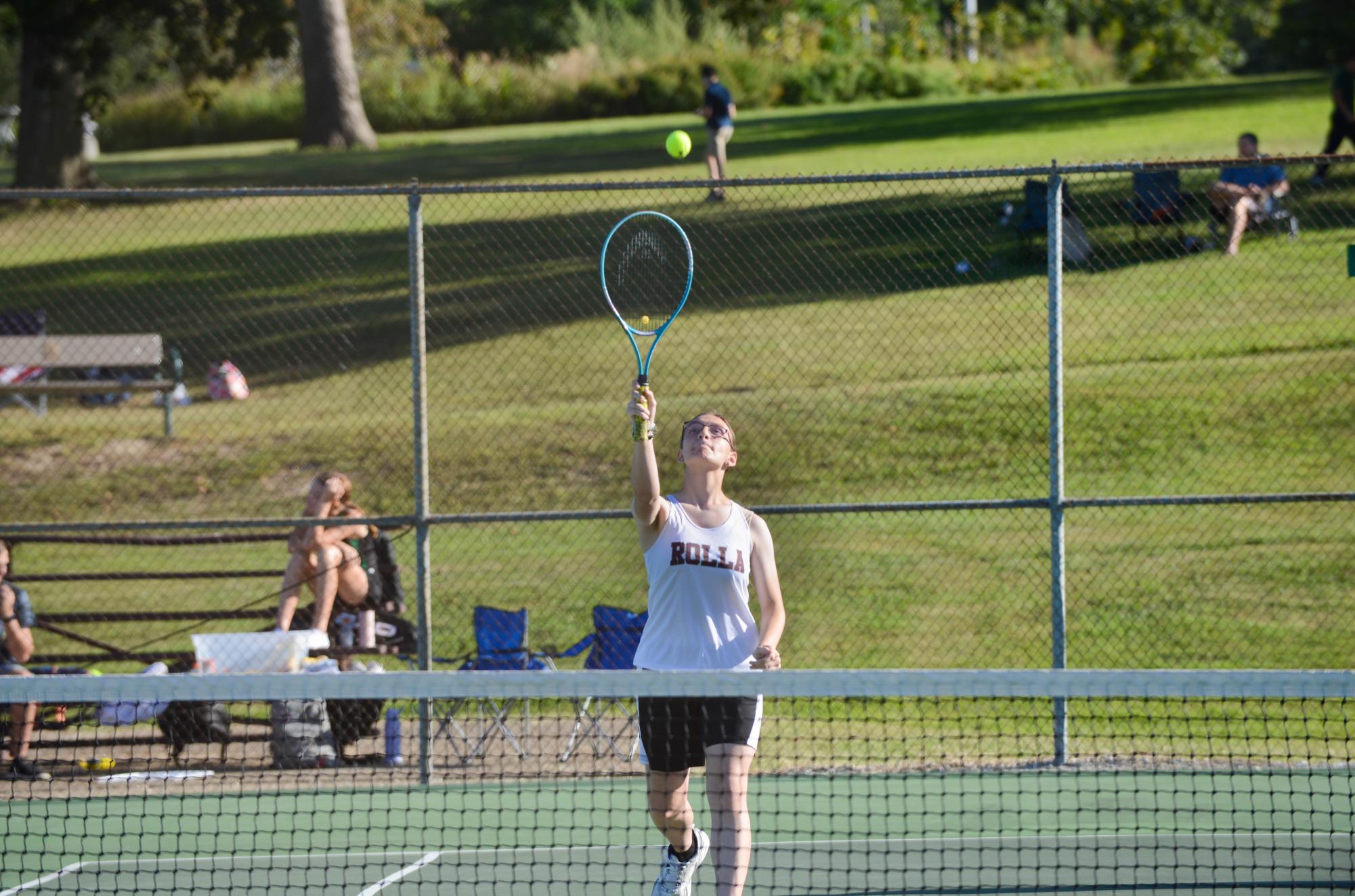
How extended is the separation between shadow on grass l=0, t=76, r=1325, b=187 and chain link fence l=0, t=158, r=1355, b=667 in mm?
5434

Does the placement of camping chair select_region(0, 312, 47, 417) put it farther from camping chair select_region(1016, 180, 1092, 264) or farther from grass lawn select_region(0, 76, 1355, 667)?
camping chair select_region(1016, 180, 1092, 264)

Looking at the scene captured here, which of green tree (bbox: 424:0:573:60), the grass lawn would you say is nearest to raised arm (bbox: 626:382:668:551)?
the grass lawn

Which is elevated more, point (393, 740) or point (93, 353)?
point (93, 353)

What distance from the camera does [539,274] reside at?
15680 mm

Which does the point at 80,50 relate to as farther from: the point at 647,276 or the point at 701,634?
the point at 701,634

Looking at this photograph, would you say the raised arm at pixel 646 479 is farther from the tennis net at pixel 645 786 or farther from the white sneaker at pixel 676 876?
the white sneaker at pixel 676 876

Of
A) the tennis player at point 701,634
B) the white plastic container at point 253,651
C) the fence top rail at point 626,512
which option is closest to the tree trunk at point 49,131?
the white plastic container at point 253,651

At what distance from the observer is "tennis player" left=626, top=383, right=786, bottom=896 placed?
5.08m

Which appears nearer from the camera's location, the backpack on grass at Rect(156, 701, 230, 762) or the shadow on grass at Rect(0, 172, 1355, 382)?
the backpack on grass at Rect(156, 701, 230, 762)

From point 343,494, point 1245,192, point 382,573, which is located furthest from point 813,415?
point 343,494

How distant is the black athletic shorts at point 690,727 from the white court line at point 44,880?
98.4 inches

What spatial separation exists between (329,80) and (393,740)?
19692 millimetres

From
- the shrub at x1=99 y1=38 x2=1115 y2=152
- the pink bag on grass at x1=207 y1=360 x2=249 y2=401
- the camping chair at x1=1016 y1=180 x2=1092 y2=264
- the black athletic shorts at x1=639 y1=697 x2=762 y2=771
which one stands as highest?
the shrub at x1=99 y1=38 x2=1115 y2=152

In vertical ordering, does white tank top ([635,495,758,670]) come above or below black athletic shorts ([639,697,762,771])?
above
